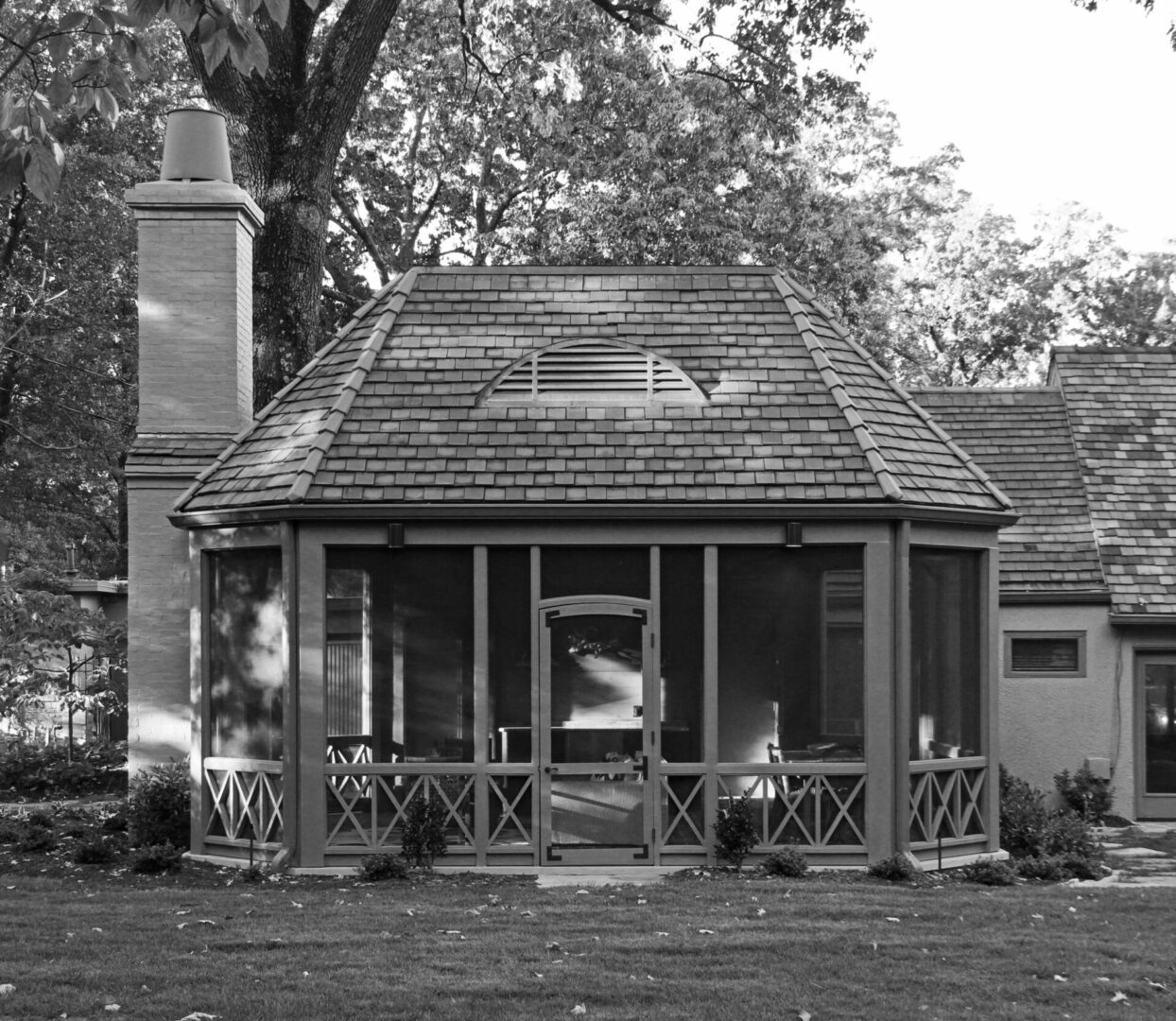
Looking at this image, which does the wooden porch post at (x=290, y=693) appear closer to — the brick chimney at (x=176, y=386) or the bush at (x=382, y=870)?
the bush at (x=382, y=870)

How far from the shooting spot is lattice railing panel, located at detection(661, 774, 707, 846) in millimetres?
11883

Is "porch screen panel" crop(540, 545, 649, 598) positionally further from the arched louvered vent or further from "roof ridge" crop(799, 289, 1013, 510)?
"roof ridge" crop(799, 289, 1013, 510)

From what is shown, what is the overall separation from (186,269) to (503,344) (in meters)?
3.58

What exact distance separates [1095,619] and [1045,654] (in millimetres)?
699

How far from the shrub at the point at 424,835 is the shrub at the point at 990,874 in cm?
442

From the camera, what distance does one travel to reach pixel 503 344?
43.7 feet

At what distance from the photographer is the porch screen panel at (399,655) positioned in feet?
39.0

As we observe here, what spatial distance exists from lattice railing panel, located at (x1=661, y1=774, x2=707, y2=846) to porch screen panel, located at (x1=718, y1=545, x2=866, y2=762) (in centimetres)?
37

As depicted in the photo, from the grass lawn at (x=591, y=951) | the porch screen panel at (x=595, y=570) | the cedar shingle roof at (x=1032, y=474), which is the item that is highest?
the cedar shingle roof at (x=1032, y=474)

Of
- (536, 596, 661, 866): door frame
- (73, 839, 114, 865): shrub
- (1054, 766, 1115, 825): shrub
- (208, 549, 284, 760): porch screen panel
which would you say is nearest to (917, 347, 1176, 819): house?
(1054, 766, 1115, 825): shrub

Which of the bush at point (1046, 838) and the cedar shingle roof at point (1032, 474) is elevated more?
the cedar shingle roof at point (1032, 474)

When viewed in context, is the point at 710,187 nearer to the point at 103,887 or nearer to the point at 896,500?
the point at 896,500

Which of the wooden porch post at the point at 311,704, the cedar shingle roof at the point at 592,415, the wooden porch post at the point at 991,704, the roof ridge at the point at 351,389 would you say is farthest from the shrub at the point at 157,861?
the wooden porch post at the point at 991,704

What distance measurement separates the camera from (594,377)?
1298cm
